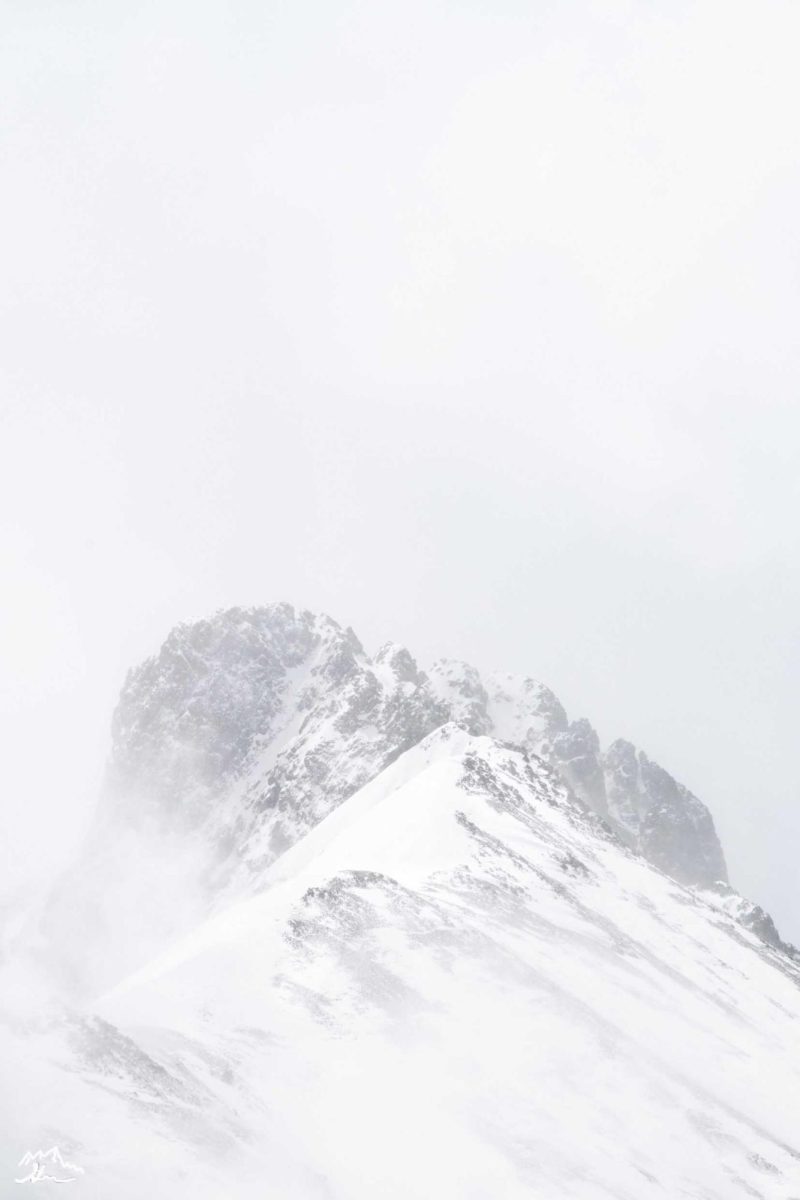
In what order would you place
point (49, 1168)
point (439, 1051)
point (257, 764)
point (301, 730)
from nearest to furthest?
point (49, 1168)
point (439, 1051)
point (301, 730)
point (257, 764)

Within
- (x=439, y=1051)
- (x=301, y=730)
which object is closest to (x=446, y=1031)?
(x=439, y=1051)

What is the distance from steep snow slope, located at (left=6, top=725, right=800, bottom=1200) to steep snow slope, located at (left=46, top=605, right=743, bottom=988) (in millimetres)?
46740

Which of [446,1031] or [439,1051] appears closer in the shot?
[439,1051]

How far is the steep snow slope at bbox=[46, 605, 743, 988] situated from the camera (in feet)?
365

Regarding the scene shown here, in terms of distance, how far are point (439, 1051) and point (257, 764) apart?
9707 cm

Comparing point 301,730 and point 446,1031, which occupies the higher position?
point 301,730

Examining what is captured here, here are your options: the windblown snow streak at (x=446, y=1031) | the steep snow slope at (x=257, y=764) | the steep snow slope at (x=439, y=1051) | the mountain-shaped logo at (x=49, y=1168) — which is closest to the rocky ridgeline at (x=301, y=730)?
the steep snow slope at (x=257, y=764)

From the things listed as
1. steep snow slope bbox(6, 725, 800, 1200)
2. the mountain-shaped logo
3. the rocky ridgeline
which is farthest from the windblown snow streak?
the rocky ridgeline

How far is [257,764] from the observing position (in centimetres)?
13238

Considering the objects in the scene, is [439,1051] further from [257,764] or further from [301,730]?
[257,764]

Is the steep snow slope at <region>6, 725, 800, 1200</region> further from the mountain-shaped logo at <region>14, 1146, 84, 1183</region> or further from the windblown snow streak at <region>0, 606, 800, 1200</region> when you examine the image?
the mountain-shaped logo at <region>14, 1146, 84, 1183</region>

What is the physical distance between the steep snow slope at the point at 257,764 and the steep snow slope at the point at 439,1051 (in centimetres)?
4674

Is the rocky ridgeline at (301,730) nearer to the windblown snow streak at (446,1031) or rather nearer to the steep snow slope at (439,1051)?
the windblown snow streak at (446,1031)

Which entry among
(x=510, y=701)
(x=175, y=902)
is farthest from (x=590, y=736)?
(x=175, y=902)
